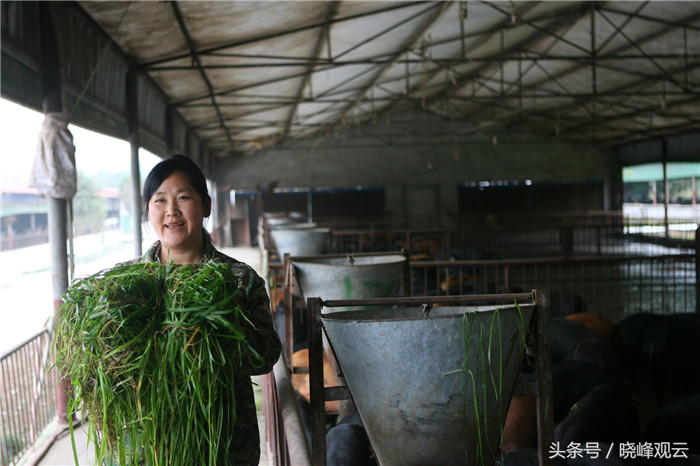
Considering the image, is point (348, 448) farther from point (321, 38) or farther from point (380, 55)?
point (380, 55)

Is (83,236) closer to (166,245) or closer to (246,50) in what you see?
(246,50)

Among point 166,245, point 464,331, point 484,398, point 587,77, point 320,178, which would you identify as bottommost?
point 484,398

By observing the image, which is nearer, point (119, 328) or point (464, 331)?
point (119, 328)

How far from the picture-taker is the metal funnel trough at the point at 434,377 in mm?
2580

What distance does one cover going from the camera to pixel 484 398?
2.60 m

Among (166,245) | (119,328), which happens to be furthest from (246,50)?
(119,328)

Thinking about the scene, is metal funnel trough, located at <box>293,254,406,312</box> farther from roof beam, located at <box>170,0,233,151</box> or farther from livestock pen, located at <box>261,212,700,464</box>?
roof beam, located at <box>170,0,233,151</box>

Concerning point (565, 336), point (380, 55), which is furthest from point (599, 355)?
point (380, 55)

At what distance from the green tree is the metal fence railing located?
2940 millimetres

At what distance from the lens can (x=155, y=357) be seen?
5.98 ft

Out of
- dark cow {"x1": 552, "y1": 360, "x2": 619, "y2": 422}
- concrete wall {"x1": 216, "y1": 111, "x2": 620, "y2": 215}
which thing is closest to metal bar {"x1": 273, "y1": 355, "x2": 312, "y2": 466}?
dark cow {"x1": 552, "y1": 360, "x2": 619, "y2": 422}

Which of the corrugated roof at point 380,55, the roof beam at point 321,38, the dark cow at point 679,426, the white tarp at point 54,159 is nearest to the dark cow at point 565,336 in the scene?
the dark cow at point 679,426

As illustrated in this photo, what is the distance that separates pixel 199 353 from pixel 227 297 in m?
0.18

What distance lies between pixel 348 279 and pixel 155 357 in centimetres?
335
